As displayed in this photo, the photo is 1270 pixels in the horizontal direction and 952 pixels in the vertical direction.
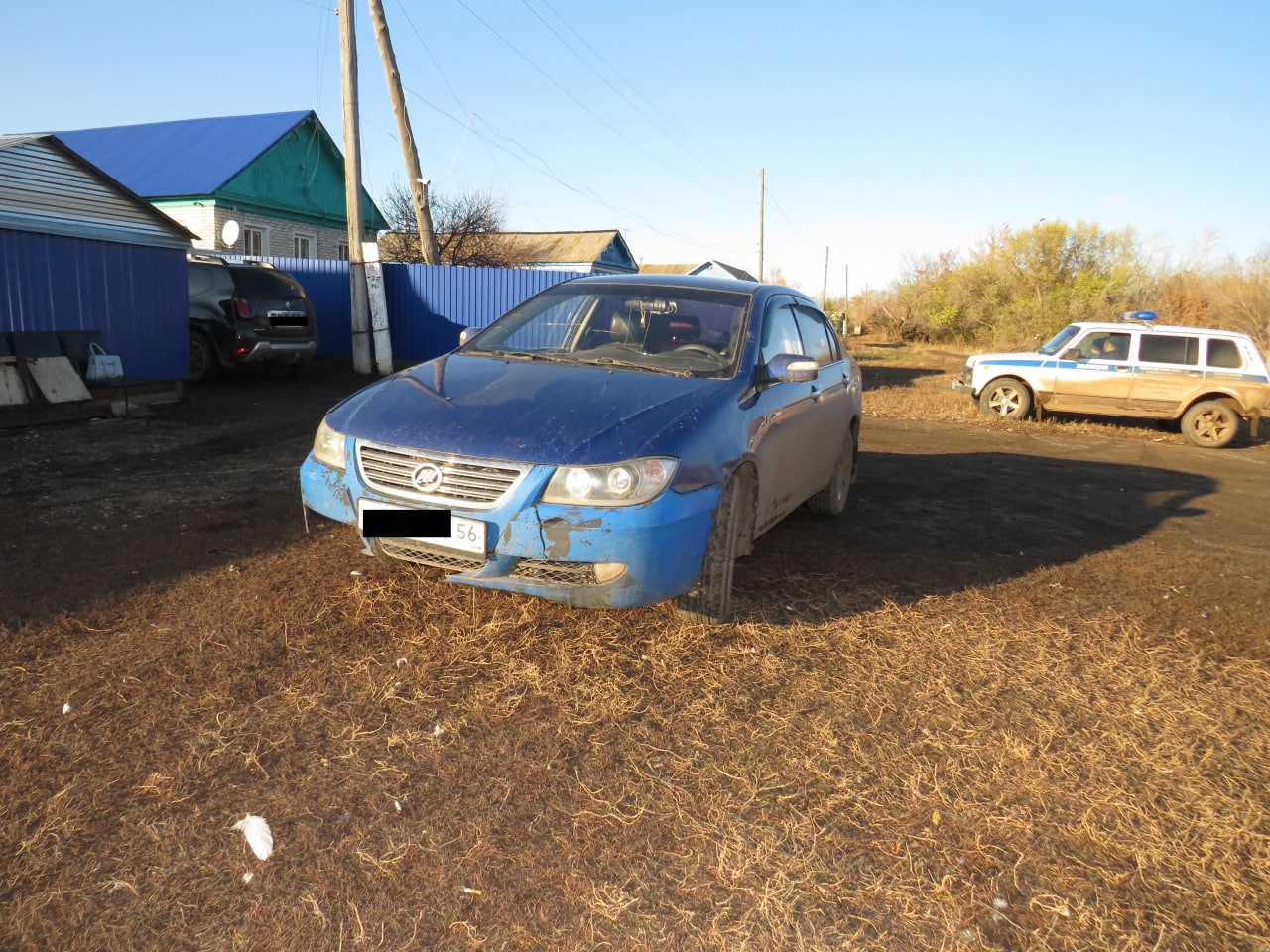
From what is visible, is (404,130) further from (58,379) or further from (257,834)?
(257,834)

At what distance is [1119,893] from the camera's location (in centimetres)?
239

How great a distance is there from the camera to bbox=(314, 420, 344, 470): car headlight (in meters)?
3.80

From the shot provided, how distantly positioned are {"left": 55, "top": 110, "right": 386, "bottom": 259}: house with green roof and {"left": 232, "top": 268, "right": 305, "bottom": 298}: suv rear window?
939 centimetres

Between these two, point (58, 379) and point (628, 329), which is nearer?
point (628, 329)

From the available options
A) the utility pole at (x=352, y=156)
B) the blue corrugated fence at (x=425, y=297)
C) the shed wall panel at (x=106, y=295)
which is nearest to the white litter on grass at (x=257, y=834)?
the shed wall panel at (x=106, y=295)

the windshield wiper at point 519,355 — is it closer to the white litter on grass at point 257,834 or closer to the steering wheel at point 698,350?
the steering wheel at point 698,350

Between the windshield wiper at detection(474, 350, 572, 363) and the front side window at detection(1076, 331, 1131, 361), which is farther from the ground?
the front side window at detection(1076, 331, 1131, 361)

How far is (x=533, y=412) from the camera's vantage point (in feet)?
12.2

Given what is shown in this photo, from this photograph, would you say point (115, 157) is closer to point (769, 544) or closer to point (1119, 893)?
point (769, 544)

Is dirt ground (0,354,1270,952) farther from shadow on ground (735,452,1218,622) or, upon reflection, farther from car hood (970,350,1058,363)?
car hood (970,350,1058,363)

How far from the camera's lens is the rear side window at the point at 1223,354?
12594mm

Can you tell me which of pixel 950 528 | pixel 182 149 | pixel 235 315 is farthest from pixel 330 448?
pixel 182 149

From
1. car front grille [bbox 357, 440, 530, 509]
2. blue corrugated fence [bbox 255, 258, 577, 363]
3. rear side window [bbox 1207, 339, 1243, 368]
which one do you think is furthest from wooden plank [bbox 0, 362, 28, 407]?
rear side window [bbox 1207, 339, 1243, 368]

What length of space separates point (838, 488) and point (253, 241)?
2022 cm
